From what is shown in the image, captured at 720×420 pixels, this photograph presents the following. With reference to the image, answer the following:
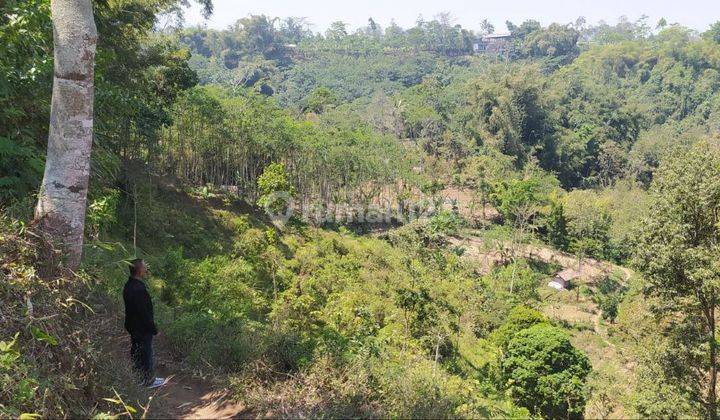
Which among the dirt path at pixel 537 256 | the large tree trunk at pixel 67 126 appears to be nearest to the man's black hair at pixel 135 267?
the large tree trunk at pixel 67 126

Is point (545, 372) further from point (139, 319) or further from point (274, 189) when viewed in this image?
point (274, 189)

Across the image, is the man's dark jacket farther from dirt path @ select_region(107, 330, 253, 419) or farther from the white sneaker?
the white sneaker

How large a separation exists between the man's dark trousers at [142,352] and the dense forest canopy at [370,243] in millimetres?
432

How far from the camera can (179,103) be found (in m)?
19.2

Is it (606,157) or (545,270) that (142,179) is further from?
(606,157)

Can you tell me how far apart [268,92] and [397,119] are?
24.8 metres

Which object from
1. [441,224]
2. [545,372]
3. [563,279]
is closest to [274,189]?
[441,224]

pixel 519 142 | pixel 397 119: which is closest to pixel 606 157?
pixel 519 142

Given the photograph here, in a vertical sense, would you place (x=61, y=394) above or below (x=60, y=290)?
below

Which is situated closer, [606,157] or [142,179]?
[142,179]

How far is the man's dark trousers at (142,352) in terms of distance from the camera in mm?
3711

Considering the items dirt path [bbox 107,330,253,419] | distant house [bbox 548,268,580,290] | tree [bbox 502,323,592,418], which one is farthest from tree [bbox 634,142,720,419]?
distant house [bbox 548,268,580,290]

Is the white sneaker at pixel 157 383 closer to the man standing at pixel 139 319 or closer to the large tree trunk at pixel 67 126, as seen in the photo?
the man standing at pixel 139 319

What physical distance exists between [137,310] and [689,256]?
333 inches
